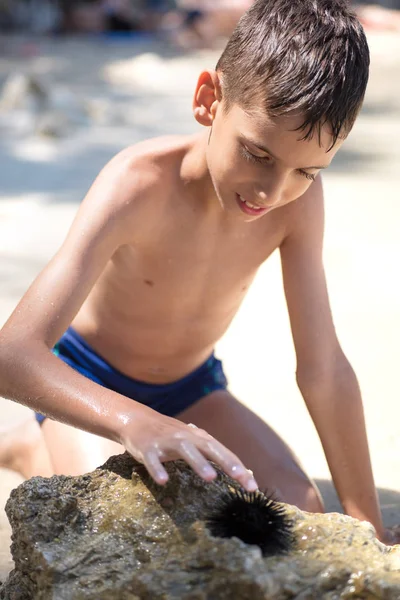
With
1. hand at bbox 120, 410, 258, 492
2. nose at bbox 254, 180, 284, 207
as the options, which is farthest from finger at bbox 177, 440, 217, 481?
nose at bbox 254, 180, 284, 207

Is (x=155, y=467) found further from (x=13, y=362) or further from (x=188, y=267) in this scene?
(x=188, y=267)

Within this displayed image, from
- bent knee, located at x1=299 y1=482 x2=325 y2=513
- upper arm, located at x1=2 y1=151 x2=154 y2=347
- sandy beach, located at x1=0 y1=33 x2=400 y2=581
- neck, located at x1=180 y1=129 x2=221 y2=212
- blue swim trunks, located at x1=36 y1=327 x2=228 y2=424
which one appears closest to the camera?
upper arm, located at x1=2 y1=151 x2=154 y2=347

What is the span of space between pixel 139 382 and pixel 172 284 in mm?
363

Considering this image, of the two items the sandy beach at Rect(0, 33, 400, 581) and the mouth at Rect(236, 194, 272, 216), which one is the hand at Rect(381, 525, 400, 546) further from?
the mouth at Rect(236, 194, 272, 216)

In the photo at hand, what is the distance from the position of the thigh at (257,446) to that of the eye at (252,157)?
3.02 ft

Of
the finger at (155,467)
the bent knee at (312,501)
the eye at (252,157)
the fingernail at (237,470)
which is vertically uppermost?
the eye at (252,157)

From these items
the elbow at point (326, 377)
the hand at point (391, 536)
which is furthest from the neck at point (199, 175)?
the hand at point (391, 536)

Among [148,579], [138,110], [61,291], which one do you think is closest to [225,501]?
[148,579]

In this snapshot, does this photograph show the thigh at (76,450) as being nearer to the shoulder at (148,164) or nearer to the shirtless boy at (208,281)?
the shirtless boy at (208,281)

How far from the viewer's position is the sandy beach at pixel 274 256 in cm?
330

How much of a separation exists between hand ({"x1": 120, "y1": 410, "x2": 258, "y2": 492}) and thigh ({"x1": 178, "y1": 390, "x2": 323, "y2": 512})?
906mm

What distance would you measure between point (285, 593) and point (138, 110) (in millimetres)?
7271

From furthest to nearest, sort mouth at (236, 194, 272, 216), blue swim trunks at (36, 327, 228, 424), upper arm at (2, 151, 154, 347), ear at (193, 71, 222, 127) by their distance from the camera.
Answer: blue swim trunks at (36, 327, 228, 424) < ear at (193, 71, 222, 127) < mouth at (236, 194, 272, 216) < upper arm at (2, 151, 154, 347)

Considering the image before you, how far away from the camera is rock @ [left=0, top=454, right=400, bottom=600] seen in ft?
4.96
